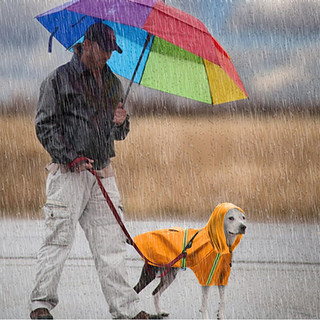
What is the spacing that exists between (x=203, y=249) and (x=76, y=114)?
4.33 ft

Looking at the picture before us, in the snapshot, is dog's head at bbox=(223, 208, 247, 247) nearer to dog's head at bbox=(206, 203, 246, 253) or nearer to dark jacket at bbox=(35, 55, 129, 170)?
dog's head at bbox=(206, 203, 246, 253)

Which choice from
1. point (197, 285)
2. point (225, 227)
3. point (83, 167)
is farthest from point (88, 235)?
point (197, 285)

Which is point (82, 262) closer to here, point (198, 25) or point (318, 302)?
point (318, 302)

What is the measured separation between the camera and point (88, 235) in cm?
447

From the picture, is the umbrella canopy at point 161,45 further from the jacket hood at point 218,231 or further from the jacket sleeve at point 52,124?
the jacket hood at point 218,231

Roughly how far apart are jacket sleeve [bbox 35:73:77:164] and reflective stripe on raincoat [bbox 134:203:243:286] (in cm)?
100

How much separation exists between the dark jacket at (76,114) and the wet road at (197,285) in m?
1.42

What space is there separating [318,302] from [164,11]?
2915mm

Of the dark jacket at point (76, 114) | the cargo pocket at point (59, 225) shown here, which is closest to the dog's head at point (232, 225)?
the dark jacket at point (76, 114)

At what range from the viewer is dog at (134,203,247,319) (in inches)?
177

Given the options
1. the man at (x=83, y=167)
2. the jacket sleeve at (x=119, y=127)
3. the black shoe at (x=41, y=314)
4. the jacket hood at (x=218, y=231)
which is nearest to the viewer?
the black shoe at (x=41, y=314)

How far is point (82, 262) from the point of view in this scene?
7.54m

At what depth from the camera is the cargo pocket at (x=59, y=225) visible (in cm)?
427

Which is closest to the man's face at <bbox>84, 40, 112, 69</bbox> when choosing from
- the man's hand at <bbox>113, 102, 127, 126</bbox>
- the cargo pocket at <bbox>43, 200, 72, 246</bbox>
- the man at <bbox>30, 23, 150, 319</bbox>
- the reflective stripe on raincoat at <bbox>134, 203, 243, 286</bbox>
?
the man at <bbox>30, 23, 150, 319</bbox>
